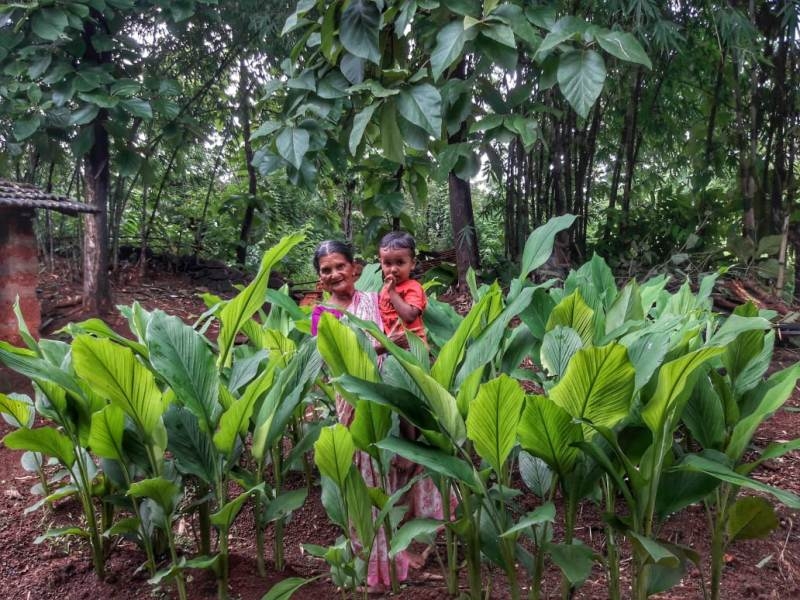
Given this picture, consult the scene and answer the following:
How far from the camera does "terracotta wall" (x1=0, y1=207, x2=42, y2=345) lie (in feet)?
11.3

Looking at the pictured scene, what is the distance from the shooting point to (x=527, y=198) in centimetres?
447

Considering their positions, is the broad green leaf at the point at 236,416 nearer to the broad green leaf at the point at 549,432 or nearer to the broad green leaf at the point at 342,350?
the broad green leaf at the point at 342,350

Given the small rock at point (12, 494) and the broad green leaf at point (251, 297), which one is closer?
the broad green leaf at point (251, 297)

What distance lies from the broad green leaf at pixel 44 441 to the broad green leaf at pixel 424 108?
1.46 m

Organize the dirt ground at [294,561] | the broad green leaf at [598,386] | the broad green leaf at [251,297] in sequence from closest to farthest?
1. the broad green leaf at [598,386]
2. the broad green leaf at [251,297]
3. the dirt ground at [294,561]

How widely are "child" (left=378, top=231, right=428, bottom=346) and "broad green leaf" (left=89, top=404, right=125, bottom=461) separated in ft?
2.39

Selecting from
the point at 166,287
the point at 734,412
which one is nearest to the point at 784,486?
the point at 734,412

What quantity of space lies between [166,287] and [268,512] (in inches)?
163

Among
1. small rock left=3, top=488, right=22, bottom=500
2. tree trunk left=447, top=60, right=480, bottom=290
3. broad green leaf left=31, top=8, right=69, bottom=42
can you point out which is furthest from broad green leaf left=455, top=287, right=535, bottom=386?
broad green leaf left=31, top=8, right=69, bottom=42

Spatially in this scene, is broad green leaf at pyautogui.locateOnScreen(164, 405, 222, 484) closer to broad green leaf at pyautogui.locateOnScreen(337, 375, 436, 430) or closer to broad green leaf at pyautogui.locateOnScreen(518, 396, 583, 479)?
broad green leaf at pyautogui.locateOnScreen(337, 375, 436, 430)

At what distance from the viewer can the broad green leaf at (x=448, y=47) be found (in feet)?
7.17

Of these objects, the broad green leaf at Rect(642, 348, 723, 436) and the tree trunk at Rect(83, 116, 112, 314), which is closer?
the broad green leaf at Rect(642, 348, 723, 436)

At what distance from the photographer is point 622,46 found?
6.86ft

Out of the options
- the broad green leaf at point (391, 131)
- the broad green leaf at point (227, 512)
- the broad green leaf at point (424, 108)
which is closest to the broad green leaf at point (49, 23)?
the broad green leaf at point (391, 131)
